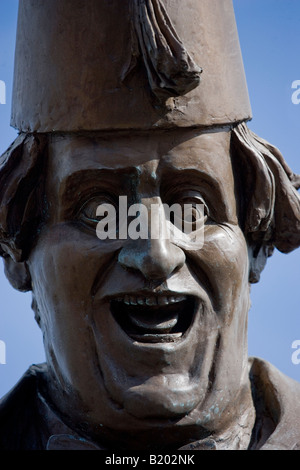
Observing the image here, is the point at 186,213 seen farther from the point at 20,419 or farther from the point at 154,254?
the point at 20,419

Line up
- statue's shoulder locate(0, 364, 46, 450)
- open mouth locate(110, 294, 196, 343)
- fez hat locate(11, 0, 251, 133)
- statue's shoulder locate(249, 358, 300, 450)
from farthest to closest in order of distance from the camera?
1. statue's shoulder locate(0, 364, 46, 450)
2. statue's shoulder locate(249, 358, 300, 450)
3. open mouth locate(110, 294, 196, 343)
4. fez hat locate(11, 0, 251, 133)

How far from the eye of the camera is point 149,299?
16.8 ft

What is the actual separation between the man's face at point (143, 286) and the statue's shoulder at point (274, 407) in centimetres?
23

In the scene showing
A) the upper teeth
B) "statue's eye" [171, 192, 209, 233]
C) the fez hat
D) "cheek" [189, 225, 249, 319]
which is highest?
the fez hat

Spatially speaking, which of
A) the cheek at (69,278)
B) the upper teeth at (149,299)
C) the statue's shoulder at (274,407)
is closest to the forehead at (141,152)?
the cheek at (69,278)

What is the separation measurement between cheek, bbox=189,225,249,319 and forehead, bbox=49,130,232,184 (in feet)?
0.68

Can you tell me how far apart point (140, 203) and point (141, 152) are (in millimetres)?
175

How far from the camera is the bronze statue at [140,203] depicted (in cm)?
509

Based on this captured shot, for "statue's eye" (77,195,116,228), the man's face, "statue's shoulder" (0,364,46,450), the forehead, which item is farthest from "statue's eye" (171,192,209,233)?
"statue's shoulder" (0,364,46,450)

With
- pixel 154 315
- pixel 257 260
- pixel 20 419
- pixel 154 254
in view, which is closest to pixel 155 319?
pixel 154 315

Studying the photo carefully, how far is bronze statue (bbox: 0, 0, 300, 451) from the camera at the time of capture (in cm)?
509

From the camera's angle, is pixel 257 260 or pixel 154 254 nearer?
pixel 154 254

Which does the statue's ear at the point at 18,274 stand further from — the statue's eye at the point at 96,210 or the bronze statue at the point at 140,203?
the statue's eye at the point at 96,210

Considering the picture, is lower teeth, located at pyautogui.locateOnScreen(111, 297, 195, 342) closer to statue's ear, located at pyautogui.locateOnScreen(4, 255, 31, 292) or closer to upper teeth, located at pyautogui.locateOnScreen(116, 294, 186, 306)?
upper teeth, located at pyautogui.locateOnScreen(116, 294, 186, 306)
